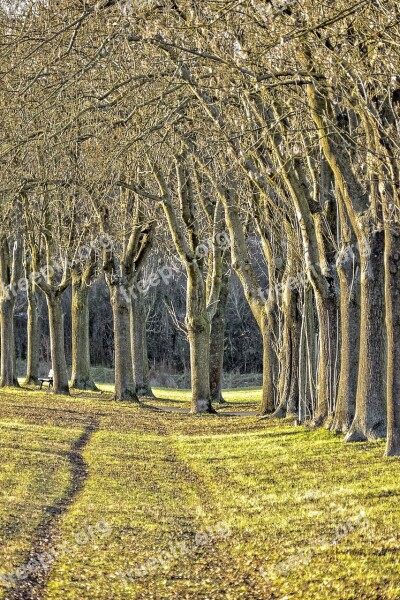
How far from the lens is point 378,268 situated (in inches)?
618

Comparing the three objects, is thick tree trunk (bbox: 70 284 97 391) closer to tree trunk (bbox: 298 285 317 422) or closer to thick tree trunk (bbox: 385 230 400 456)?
tree trunk (bbox: 298 285 317 422)

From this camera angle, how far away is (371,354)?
606 inches

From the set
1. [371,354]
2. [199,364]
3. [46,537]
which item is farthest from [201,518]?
[199,364]

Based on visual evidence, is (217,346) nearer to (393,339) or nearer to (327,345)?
(327,345)

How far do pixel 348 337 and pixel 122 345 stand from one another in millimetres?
14230

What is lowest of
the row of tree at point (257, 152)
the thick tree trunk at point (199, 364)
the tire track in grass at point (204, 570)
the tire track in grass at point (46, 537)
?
the tire track in grass at point (204, 570)

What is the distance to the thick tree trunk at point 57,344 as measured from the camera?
32.7m

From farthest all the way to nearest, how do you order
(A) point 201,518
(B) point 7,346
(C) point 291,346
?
(B) point 7,346, (C) point 291,346, (A) point 201,518

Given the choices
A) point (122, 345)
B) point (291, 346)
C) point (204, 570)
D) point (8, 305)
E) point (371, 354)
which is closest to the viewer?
point (204, 570)

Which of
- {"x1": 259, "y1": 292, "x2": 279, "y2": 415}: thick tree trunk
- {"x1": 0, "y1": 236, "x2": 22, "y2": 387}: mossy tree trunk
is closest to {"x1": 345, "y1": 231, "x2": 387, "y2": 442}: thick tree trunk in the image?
{"x1": 259, "y1": 292, "x2": 279, "y2": 415}: thick tree trunk

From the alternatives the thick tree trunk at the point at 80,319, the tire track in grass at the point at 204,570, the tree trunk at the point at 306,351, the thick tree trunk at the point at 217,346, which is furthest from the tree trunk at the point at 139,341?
the tire track in grass at the point at 204,570

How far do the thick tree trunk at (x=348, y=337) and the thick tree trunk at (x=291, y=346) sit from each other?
4.79m

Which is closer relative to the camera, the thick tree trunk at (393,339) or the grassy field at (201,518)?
the grassy field at (201,518)

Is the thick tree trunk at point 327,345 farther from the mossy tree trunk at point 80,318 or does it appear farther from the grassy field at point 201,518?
the mossy tree trunk at point 80,318
